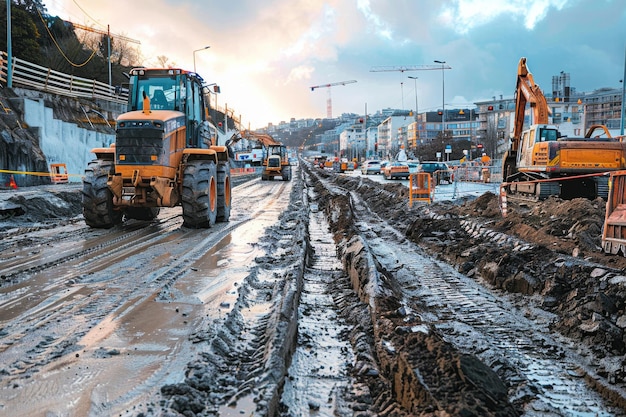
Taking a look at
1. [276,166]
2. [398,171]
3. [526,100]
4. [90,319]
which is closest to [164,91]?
[90,319]

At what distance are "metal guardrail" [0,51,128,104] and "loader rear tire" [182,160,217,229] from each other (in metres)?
13.5

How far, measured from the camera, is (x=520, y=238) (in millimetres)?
9898

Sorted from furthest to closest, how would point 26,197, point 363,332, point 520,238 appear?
point 26,197
point 520,238
point 363,332

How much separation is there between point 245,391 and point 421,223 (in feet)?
29.7

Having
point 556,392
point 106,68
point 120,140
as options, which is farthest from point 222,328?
point 106,68

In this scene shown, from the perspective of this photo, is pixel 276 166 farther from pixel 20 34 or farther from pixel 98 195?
pixel 98 195

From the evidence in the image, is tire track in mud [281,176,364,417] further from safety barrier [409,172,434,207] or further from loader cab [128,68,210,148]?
safety barrier [409,172,434,207]

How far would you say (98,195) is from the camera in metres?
10.6

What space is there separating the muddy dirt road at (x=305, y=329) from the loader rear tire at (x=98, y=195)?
1113 millimetres

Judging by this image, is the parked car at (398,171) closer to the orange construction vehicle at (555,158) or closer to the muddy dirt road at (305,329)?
the orange construction vehicle at (555,158)

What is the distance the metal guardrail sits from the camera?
25766 millimetres

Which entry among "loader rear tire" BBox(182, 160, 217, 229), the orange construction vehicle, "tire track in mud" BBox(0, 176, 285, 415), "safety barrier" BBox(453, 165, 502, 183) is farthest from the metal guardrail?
"safety barrier" BBox(453, 165, 502, 183)

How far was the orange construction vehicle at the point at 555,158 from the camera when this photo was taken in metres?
14.7

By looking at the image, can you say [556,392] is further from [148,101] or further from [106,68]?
[106,68]
